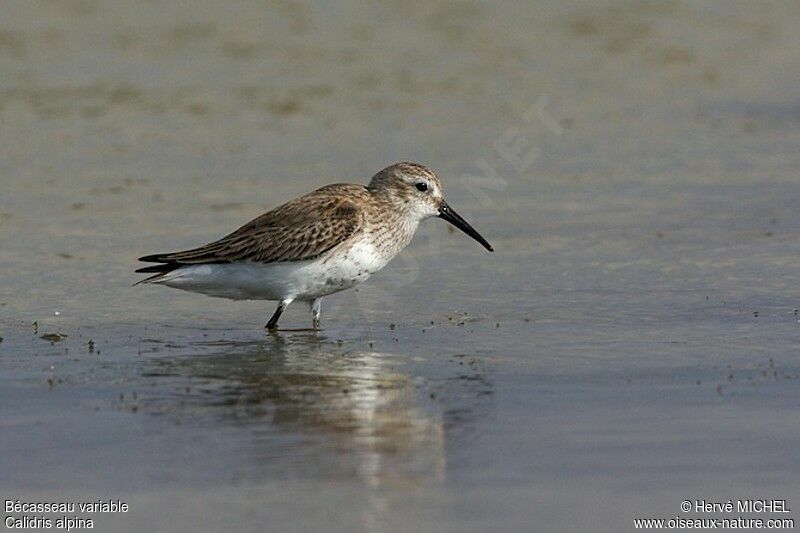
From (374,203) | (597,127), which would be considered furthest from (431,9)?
(374,203)

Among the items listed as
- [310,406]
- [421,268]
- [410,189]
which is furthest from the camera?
[421,268]

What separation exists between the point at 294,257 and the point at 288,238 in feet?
0.59

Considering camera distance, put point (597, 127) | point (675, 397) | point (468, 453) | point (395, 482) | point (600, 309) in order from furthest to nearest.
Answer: point (597, 127) < point (600, 309) < point (675, 397) < point (468, 453) < point (395, 482)

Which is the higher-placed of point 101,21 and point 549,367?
point 101,21

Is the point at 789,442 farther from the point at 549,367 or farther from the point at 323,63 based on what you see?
the point at 323,63

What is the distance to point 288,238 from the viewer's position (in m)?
12.2

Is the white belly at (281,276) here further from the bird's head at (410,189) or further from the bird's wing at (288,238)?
the bird's head at (410,189)

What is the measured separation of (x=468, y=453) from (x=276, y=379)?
225 cm

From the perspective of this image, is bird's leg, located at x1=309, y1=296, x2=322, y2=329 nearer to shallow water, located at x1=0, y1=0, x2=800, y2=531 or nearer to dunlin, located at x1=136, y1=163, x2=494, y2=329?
dunlin, located at x1=136, y1=163, x2=494, y2=329

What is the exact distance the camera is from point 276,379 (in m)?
10.2

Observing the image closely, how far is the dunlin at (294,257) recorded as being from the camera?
12156 millimetres

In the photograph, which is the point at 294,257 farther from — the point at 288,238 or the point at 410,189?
the point at 410,189

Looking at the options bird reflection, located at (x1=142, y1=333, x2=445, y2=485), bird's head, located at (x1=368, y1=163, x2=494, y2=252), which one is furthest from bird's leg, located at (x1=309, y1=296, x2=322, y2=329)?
bird's head, located at (x1=368, y1=163, x2=494, y2=252)

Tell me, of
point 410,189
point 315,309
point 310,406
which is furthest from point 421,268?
point 310,406
